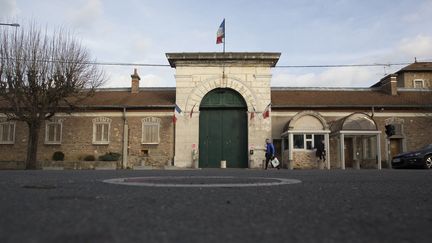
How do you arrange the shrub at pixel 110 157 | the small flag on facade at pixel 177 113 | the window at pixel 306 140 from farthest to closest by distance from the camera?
1. the small flag on facade at pixel 177 113
2. the shrub at pixel 110 157
3. the window at pixel 306 140

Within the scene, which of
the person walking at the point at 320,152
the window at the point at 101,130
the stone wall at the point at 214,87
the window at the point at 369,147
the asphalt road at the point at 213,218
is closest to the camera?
the asphalt road at the point at 213,218

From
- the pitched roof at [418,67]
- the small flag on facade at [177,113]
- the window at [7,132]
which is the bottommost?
the window at [7,132]

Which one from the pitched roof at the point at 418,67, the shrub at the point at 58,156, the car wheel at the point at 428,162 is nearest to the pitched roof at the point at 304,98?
the shrub at the point at 58,156

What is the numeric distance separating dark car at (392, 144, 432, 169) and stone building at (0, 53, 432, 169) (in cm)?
705

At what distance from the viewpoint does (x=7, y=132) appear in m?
30.0

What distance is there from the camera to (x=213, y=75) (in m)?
29.2

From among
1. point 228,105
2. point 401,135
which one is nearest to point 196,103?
point 228,105

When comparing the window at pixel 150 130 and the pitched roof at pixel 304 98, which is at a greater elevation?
the pitched roof at pixel 304 98

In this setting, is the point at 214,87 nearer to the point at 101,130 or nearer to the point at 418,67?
the point at 101,130

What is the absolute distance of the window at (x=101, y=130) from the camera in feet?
96.0

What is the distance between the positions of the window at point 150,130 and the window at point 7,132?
32.0ft

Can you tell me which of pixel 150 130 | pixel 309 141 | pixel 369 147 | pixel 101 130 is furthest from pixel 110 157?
pixel 369 147

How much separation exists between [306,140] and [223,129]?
5893mm

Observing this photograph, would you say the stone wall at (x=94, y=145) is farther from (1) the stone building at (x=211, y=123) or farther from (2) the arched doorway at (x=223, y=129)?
(2) the arched doorway at (x=223, y=129)
